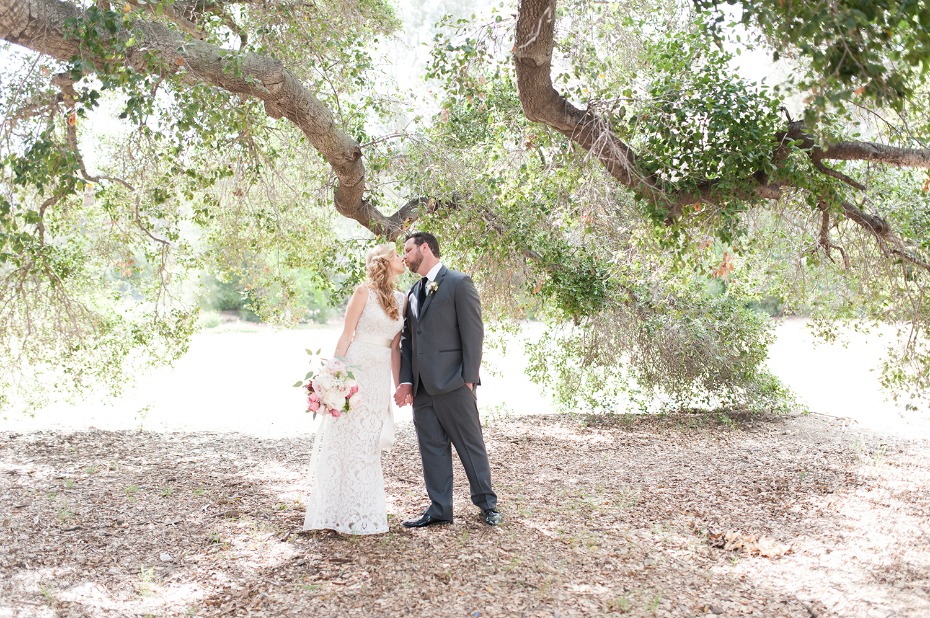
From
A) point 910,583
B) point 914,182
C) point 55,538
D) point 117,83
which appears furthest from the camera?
point 914,182

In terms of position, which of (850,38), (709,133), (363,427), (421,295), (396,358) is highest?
(709,133)

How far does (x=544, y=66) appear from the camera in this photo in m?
5.07

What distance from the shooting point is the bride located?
14.4 feet

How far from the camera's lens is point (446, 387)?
4516 mm

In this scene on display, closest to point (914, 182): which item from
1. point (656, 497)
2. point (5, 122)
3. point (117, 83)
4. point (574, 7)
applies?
point (574, 7)

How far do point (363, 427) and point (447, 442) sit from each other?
21.4 inches

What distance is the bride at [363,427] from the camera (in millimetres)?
4402

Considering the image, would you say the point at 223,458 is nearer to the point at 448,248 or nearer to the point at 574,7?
the point at 448,248

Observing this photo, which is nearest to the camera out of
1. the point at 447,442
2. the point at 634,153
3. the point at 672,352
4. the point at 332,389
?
the point at 332,389

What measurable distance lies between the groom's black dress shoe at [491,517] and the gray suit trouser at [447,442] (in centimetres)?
3

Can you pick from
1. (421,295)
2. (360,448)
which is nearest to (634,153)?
(421,295)

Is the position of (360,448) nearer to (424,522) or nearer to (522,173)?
(424,522)

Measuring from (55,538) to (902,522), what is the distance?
5189mm

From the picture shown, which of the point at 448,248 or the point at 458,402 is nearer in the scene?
the point at 458,402
